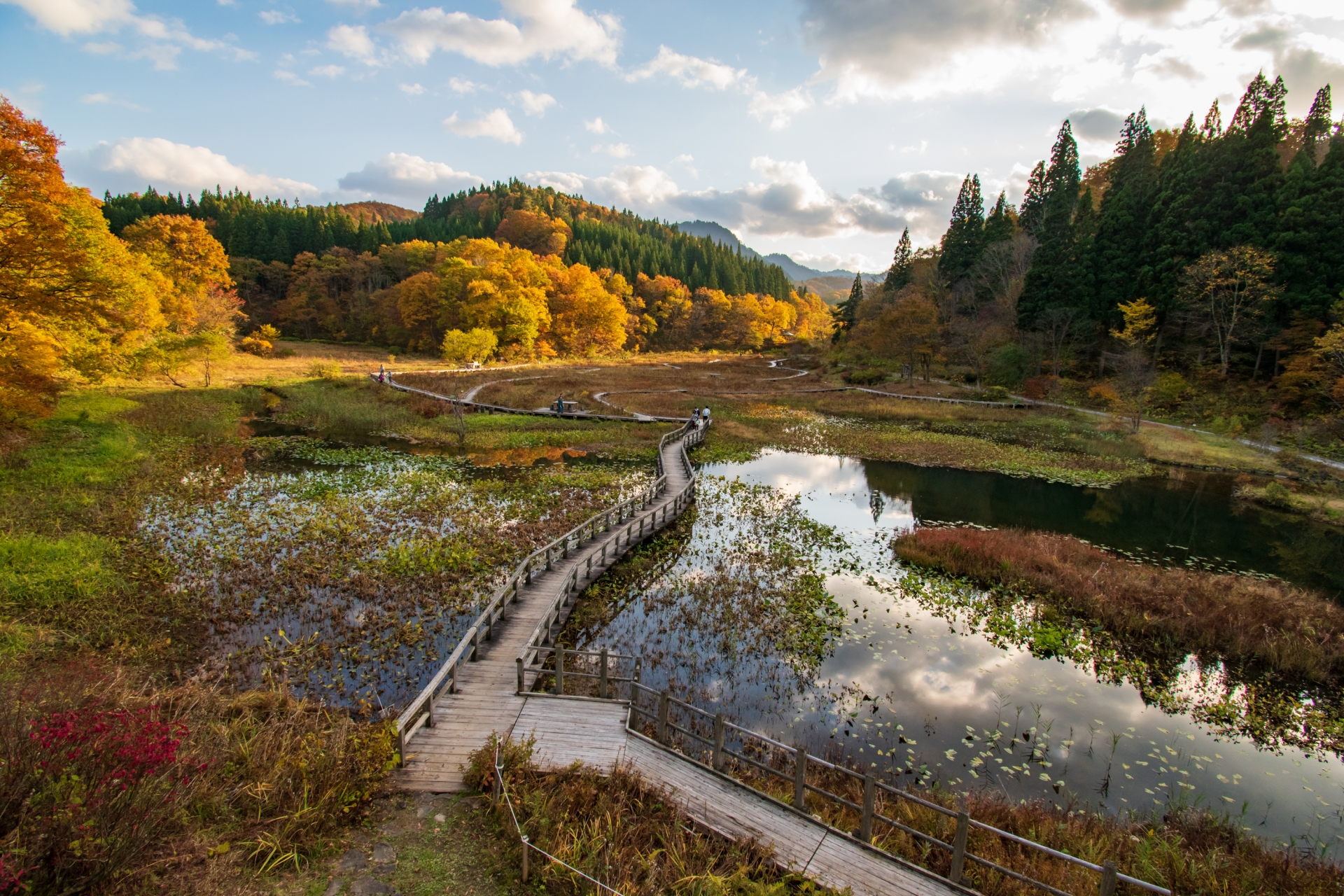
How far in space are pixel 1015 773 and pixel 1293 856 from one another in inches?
139

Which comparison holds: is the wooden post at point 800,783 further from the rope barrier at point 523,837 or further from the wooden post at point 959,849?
the rope barrier at point 523,837

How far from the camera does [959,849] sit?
6867 millimetres

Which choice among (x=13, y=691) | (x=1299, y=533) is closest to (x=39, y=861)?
(x=13, y=691)

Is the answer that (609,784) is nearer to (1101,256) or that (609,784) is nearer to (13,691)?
(13,691)

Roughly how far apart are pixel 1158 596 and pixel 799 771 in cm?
1505

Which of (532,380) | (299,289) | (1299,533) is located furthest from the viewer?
(299,289)

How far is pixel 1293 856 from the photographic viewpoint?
8.41m

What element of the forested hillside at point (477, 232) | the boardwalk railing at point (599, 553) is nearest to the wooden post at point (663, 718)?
the boardwalk railing at point (599, 553)

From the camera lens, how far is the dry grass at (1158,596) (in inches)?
559

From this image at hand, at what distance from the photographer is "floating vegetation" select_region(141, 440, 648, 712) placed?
12500mm

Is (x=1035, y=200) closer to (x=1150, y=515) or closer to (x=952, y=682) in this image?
(x=1150, y=515)

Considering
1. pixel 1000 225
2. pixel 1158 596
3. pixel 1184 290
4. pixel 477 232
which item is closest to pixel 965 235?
pixel 1000 225

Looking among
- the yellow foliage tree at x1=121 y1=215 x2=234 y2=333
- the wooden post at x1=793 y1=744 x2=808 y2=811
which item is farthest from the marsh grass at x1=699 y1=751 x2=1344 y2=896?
the yellow foliage tree at x1=121 y1=215 x2=234 y2=333

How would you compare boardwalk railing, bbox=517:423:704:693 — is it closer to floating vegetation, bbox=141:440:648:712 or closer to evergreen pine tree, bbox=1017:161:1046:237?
floating vegetation, bbox=141:440:648:712
